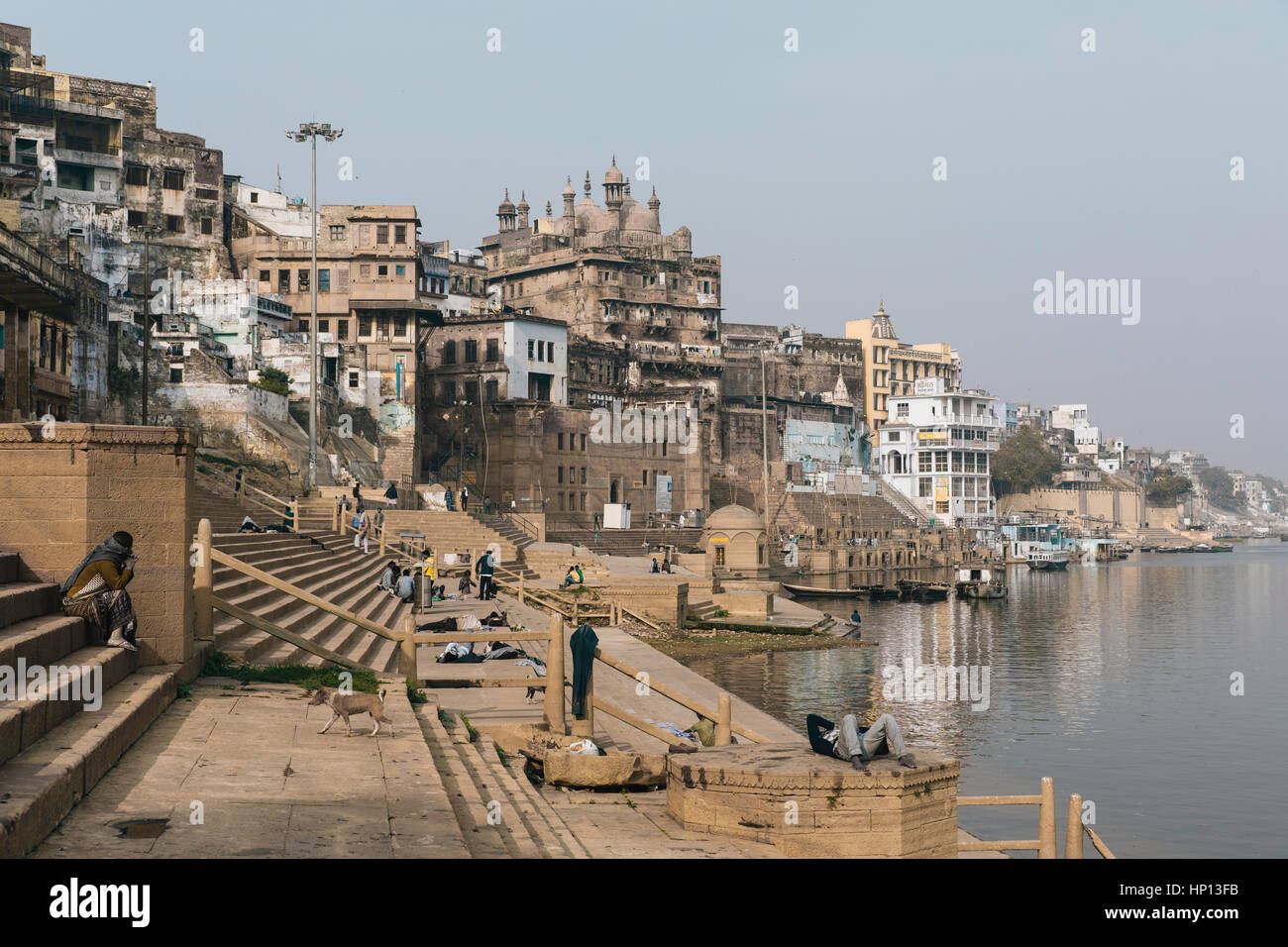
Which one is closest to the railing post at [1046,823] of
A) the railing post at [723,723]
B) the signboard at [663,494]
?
the railing post at [723,723]

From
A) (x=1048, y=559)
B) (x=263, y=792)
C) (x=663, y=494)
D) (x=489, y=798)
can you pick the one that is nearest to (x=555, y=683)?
(x=489, y=798)

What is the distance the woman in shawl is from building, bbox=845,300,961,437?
120m

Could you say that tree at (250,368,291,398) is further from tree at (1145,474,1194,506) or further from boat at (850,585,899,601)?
tree at (1145,474,1194,506)

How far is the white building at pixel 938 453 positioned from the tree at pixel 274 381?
76.3 meters

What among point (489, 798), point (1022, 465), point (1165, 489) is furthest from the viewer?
point (1165, 489)

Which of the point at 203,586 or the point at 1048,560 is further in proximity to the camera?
the point at 1048,560

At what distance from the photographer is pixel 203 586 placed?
43.5 ft

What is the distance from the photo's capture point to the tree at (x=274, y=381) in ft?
181

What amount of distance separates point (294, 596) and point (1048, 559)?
11893 centimetres

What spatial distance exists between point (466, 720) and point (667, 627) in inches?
1081

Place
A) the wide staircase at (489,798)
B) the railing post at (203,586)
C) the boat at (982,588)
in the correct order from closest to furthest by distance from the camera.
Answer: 1. the wide staircase at (489,798)
2. the railing post at (203,586)
3. the boat at (982,588)

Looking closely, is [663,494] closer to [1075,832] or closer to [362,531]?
[362,531]

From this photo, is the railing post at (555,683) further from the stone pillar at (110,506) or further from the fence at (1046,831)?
the fence at (1046,831)
